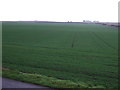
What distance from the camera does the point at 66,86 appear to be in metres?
10.7

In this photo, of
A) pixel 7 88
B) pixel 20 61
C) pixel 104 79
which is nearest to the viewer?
pixel 7 88

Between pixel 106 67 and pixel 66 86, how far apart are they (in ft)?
23.6

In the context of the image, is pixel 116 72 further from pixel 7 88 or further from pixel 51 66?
pixel 7 88

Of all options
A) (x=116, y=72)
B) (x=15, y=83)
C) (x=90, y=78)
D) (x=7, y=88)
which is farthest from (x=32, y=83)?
(x=116, y=72)

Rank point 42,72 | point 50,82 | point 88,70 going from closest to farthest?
point 50,82 → point 42,72 → point 88,70

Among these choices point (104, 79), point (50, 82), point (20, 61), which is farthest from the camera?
point (20, 61)

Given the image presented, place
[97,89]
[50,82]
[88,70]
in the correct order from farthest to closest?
[88,70] → [50,82] → [97,89]

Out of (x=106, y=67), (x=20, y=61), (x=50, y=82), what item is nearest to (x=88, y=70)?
(x=106, y=67)

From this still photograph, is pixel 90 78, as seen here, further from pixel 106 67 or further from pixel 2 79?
pixel 2 79

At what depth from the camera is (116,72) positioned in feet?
50.2

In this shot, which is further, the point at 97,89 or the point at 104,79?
the point at 104,79

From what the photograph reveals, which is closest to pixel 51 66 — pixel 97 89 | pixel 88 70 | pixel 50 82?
pixel 88 70

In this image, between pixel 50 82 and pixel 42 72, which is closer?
pixel 50 82

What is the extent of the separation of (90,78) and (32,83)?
435 centimetres
